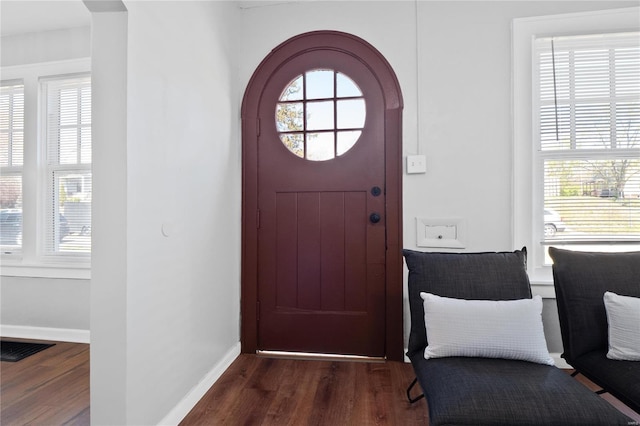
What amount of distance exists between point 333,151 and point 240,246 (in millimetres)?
966

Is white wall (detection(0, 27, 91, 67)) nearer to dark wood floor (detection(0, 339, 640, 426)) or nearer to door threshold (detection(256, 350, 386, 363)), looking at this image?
dark wood floor (detection(0, 339, 640, 426))

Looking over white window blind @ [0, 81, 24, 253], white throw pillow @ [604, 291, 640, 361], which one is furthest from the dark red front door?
white window blind @ [0, 81, 24, 253]

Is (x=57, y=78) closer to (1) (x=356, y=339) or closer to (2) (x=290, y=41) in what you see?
(2) (x=290, y=41)

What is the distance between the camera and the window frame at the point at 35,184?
2.83m

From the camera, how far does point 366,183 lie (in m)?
2.34

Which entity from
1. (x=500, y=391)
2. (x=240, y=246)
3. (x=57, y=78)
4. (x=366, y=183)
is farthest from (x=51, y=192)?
(x=500, y=391)

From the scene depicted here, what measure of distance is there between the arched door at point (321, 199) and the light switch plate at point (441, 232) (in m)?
0.17

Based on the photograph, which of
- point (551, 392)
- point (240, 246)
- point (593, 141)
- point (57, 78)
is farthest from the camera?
point (57, 78)

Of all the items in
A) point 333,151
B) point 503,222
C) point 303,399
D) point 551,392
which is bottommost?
point 303,399

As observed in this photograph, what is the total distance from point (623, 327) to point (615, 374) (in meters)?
0.22

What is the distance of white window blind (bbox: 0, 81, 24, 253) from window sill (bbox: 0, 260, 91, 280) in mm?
157

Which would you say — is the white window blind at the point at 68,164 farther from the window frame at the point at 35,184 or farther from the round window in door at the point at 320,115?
the round window in door at the point at 320,115

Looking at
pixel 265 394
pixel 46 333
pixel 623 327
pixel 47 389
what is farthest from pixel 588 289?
pixel 46 333

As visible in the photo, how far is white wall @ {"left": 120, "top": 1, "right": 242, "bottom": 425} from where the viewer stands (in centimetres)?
138
